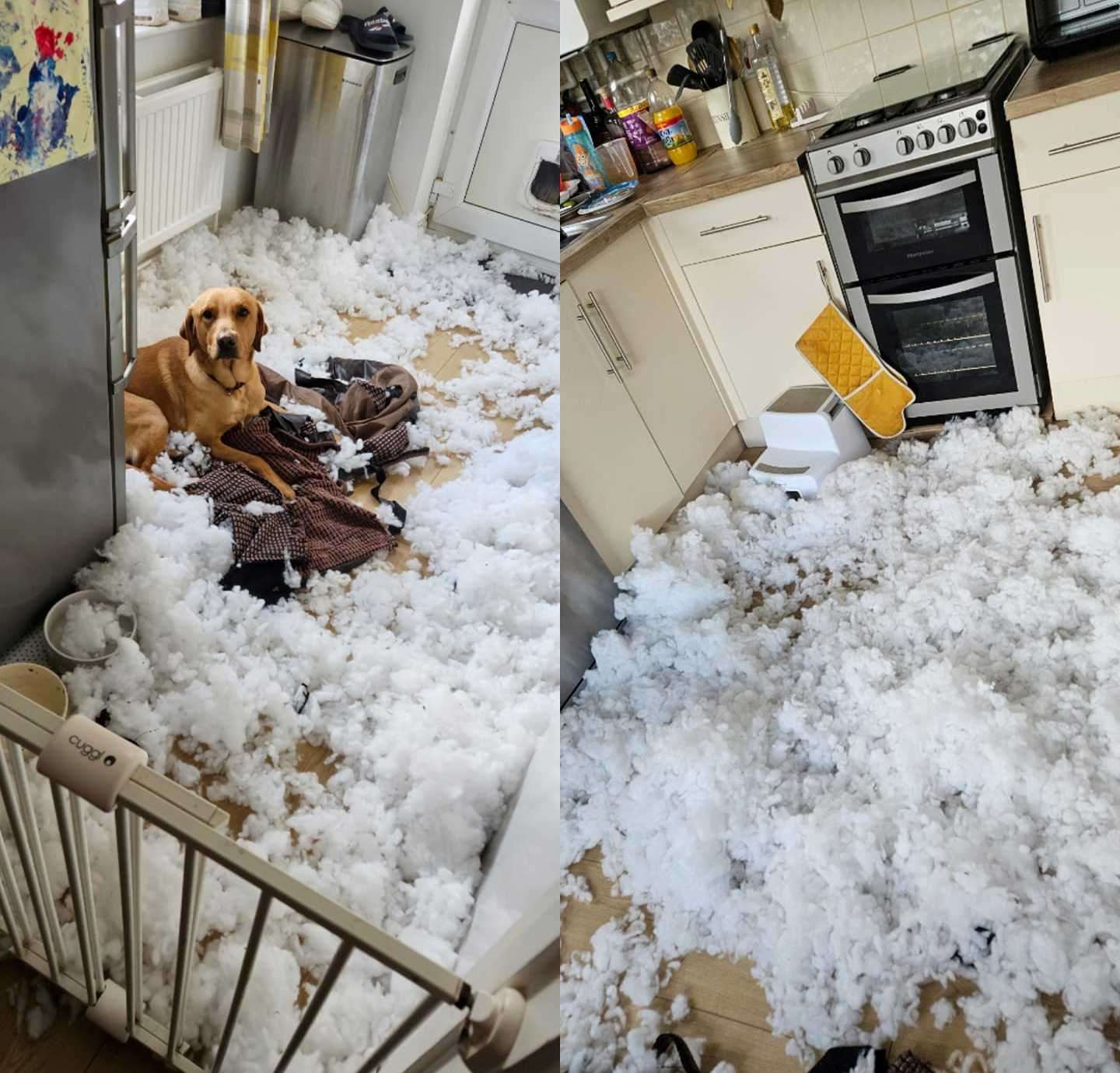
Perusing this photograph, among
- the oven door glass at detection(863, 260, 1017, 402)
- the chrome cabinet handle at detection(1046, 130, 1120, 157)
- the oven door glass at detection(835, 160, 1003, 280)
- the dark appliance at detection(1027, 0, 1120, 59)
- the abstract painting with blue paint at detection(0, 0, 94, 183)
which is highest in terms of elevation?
the abstract painting with blue paint at detection(0, 0, 94, 183)

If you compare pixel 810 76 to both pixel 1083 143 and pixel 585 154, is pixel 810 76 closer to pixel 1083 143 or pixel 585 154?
pixel 585 154

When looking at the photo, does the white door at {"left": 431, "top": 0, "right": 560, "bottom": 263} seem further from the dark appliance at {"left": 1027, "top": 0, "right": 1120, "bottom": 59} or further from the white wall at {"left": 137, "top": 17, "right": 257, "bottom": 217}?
the dark appliance at {"left": 1027, "top": 0, "right": 1120, "bottom": 59}

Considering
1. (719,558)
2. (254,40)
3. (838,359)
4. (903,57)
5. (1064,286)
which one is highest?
(254,40)

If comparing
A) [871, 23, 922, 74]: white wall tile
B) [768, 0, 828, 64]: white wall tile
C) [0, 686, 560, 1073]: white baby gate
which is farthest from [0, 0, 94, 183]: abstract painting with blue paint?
[871, 23, 922, 74]: white wall tile

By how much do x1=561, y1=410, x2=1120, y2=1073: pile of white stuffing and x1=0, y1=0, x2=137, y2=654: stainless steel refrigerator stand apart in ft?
3.66

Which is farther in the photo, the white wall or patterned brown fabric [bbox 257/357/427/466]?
the white wall

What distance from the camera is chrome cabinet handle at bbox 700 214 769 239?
2307 mm

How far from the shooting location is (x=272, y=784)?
5.54 ft

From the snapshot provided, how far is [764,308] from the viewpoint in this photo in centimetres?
247

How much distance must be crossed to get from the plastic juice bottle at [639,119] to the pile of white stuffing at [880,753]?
3.44 feet

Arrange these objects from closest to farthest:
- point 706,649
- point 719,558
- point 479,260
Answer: point 706,649 < point 719,558 < point 479,260

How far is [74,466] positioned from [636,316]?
1.37 metres

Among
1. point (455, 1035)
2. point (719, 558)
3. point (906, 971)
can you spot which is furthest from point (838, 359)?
point (455, 1035)

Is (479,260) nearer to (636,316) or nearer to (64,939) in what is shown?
(636,316)
